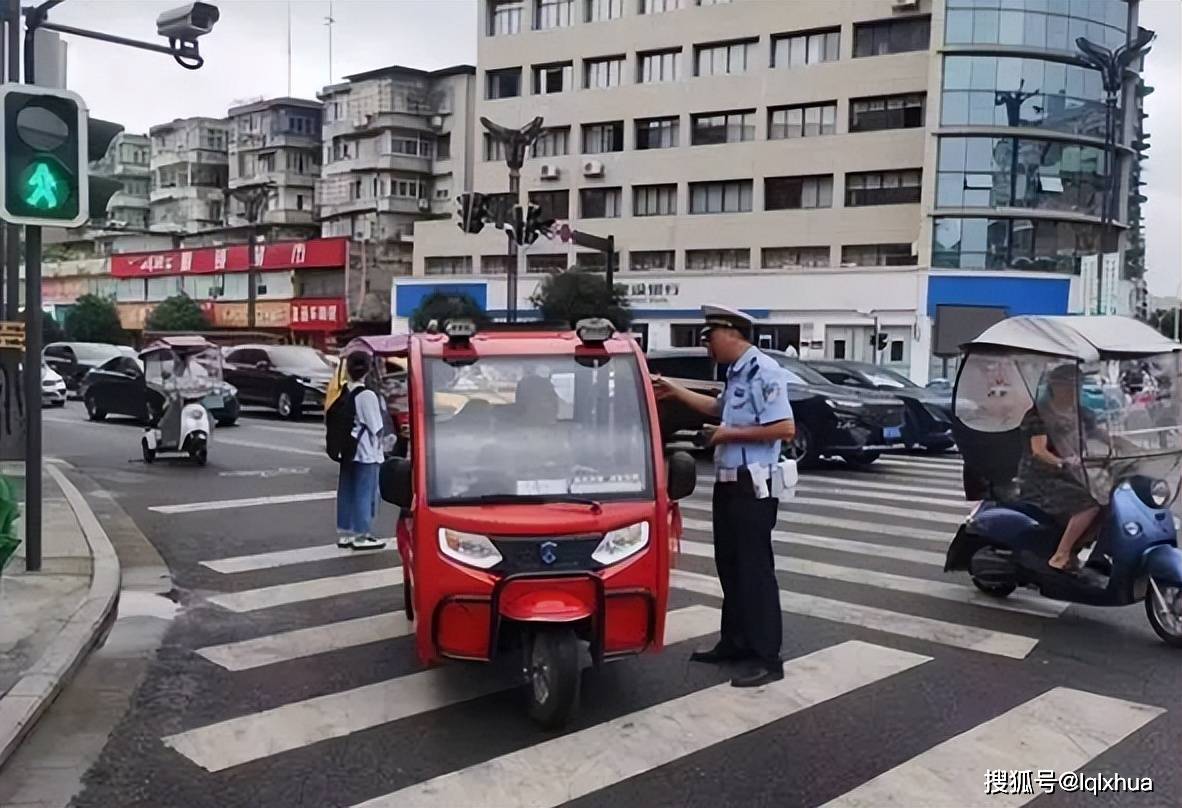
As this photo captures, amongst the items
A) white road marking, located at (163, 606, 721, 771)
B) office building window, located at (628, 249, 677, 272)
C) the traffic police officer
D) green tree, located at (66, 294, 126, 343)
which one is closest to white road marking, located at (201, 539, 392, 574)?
white road marking, located at (163, 606, 721, 771)

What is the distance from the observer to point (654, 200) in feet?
172

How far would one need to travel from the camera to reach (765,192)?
49188 millimetres

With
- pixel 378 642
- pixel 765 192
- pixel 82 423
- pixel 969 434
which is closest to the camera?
pixel 378 642

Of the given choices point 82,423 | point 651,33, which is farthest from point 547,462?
point 651,33

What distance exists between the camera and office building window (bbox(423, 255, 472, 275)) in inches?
2281

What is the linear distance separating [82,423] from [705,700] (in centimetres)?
2098

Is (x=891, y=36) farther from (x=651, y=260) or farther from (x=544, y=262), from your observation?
(x=544, y=262)

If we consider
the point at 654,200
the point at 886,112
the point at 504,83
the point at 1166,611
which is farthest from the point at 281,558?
the point at 504,83

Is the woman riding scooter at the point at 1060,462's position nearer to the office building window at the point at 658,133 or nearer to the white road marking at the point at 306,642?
the white road marking at the point at 306,642

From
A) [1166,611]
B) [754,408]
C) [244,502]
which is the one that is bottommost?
[244,502]

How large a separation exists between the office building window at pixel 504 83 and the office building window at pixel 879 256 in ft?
61.7

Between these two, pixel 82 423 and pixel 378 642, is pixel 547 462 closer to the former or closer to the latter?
pixel 378 642

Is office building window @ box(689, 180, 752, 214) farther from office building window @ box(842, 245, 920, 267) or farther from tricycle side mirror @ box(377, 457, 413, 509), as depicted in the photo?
tricycle side mirror @ box(377, 457, 413, 509)

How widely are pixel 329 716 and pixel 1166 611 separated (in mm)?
4697
